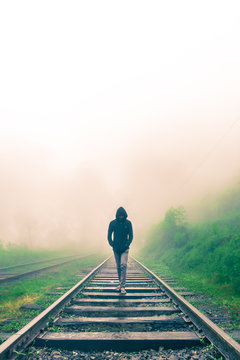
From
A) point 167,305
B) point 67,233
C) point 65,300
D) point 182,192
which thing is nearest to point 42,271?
point 65,300

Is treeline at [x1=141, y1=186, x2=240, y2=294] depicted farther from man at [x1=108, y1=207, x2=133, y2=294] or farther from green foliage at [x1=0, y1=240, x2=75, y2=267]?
green foliage at [x1=0, y1=240, x2=75, y2=267]

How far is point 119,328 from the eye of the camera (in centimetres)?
318

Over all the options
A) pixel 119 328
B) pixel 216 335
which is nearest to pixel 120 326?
pixel 119 328

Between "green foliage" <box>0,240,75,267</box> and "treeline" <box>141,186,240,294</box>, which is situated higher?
"treeline" <box>141,186,240,294</box>

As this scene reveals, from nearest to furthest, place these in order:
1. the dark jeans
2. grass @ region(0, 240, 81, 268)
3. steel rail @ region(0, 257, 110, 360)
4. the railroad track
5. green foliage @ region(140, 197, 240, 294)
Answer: steel rail @ region(0, 257, 110, 360) < the railroad track < the dark jeans < green foliage @ region(140, 197, 240, 294) < grass @ region(0, 240, 81, 268)

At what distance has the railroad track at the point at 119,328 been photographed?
265cm

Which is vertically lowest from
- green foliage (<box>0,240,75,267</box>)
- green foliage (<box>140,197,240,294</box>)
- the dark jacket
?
green foliage (<box>0,240,75,267</box>)

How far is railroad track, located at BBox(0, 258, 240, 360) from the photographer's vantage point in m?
2.65

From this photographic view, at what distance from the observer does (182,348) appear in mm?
2643

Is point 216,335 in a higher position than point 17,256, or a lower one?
higher

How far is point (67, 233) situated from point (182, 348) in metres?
61.3

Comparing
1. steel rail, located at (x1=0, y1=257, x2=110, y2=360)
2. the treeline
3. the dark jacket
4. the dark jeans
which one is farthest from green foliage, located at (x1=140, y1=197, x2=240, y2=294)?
steel rail, located at (x1=0, y1=257, x2=110, y2=360)

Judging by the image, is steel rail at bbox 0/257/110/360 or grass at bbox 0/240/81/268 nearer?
steel rail at bbox 0/257/110/360

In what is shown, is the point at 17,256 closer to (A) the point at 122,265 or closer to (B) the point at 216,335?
(A) the point at 122,265
